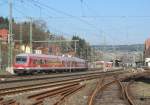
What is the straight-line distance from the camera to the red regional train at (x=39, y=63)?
63069 millimetres

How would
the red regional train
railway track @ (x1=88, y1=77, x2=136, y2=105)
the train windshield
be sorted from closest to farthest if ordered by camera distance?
railway track @ (x1=88, y1=77, x2=136, y2=105) → the red regional train → the train windshield

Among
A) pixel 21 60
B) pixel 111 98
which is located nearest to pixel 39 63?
pixel 21 60

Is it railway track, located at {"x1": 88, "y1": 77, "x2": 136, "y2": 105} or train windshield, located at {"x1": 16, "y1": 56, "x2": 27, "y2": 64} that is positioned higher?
train windshield, located at {"x1": 16, "y1": 56, "x2": 27, "y2": 64}

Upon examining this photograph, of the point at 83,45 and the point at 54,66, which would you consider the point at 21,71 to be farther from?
the point at 83,45

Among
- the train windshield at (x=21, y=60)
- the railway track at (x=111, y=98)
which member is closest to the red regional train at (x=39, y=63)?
the train windshield at (x=21, y=60)

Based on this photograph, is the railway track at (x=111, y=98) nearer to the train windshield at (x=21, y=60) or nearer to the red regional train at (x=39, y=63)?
the red regional train at (x=39, y=63)

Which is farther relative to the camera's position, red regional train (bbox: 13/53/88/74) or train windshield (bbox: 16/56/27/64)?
train windshield (bbox: 16/56/27/64)

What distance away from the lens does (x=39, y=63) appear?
222 ft

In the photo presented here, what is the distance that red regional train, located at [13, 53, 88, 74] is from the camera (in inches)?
2483

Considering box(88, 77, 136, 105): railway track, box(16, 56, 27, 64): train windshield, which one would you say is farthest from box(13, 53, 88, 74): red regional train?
box(88, 77, 136, 105): railway track

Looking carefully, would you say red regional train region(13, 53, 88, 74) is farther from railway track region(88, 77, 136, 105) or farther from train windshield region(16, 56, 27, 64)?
railway track region(88, 77, 136, 105)

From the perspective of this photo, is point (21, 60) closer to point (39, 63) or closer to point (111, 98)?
point (39, 63)

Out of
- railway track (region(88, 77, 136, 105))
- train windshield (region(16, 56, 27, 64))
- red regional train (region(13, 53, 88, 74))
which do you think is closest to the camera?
railway track (region(88, 77, 136, 105))

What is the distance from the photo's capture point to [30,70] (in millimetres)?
63938
